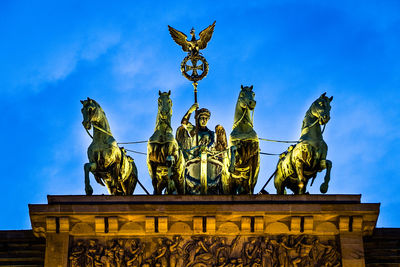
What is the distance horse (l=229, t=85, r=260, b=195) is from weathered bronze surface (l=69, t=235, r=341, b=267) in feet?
6.40

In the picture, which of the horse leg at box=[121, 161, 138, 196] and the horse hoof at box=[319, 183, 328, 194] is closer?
the horse hoof at box=[319, 183, 328, 194]

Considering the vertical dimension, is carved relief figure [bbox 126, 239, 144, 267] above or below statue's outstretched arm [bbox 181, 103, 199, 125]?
below

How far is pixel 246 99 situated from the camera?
106 feet

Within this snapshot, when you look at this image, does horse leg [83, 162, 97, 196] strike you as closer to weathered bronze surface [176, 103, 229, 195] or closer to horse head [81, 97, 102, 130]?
horse head [81, 97, 102, 130]

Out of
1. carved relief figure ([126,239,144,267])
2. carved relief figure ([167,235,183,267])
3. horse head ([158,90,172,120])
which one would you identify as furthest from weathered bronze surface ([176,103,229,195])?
carved relief figure ([126,239,144,267])

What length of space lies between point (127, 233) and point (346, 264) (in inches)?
182

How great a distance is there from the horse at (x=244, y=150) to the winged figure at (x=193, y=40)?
4.08m

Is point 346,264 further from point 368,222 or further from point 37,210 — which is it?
point 37,210

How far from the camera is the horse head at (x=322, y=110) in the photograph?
32.5 m

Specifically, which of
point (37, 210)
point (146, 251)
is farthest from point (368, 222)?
point (37, 210)

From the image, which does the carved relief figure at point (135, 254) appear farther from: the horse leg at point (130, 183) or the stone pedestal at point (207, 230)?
the horse leg at point (130, 183)

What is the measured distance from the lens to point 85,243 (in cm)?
3075

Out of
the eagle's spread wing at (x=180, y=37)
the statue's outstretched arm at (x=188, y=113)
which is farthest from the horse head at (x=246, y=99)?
the eagle's spread wing at (x=180, y=37)

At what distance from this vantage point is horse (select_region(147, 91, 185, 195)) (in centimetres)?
3259
